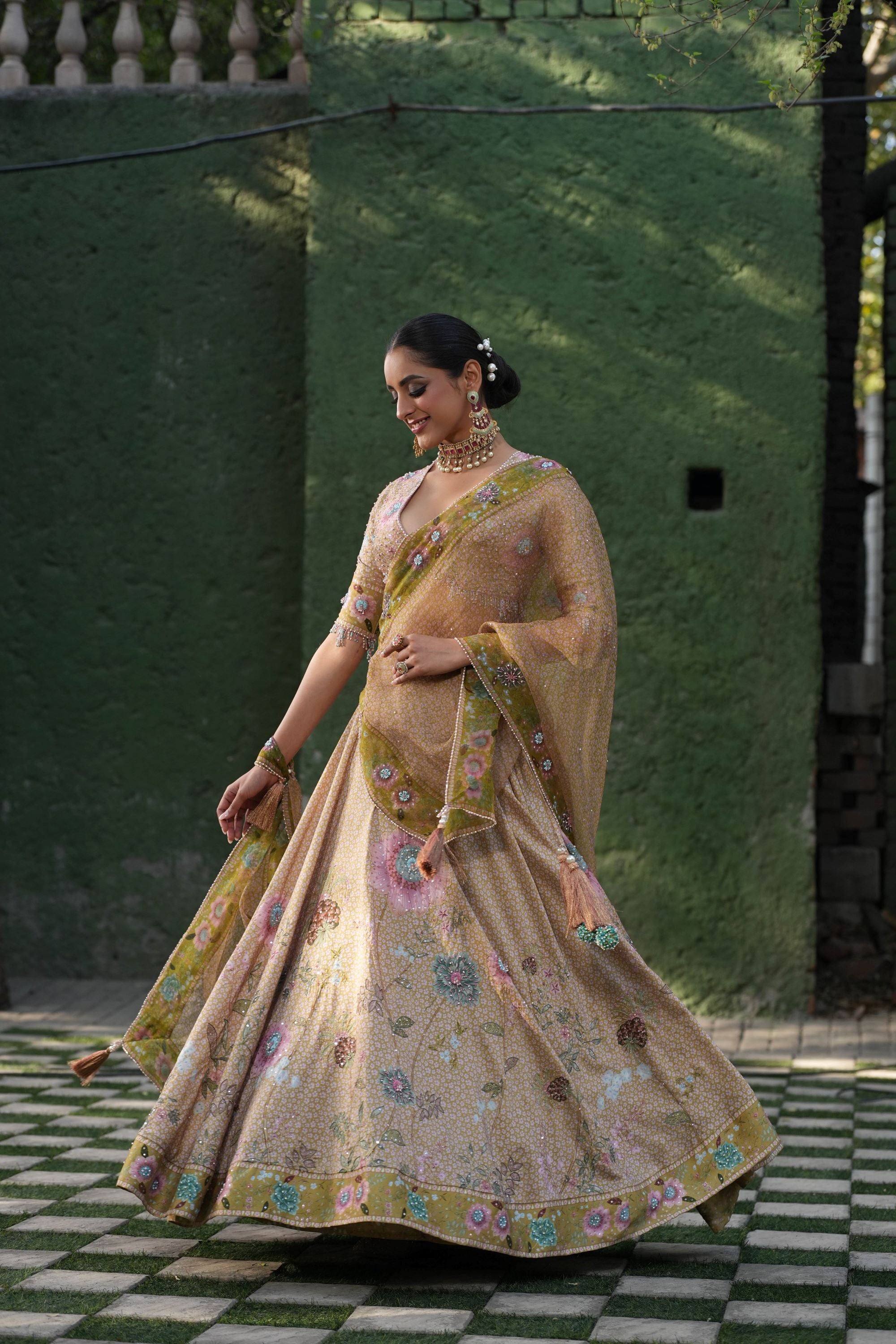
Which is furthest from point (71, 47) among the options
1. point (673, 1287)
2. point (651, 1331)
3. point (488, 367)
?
point (651, 1331)

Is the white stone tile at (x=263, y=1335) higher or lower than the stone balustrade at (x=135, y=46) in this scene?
lower

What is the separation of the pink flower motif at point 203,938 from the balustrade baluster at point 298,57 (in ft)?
14.7

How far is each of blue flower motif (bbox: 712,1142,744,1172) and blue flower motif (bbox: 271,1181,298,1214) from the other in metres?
0.78

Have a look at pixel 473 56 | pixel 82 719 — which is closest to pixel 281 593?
pixel 82 719

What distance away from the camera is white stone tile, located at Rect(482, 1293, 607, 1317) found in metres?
2.84

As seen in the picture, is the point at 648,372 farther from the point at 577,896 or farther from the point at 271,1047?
the point at 271,1047

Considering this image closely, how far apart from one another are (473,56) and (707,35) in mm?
904

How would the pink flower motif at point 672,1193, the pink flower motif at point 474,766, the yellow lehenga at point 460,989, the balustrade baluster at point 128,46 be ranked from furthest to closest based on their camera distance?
1. the balustrade baluster at point 128,46
2. the pink flower motif at point 474,766
3. the pink flower motif at point 672,1193
4. the yellow lehenga at point 460,989

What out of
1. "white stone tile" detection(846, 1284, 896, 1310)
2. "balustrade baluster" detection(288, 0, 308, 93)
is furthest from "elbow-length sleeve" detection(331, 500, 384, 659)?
"balustrade baluster" detection(288, 0, 308, 93)

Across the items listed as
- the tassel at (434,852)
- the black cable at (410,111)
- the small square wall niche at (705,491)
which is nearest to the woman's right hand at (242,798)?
the tassel at (434,852)

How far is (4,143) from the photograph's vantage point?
7.06 meters

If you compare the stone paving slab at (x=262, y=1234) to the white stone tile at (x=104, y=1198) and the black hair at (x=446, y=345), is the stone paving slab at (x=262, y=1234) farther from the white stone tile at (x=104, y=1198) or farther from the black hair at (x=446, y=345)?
the black hair at (x=446, y=345)

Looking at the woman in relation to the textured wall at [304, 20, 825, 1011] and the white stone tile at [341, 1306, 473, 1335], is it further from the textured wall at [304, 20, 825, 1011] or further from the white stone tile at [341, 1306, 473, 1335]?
the textured wall at [304, 20, 825, 1011]

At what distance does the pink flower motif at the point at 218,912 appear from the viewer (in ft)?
11.4
